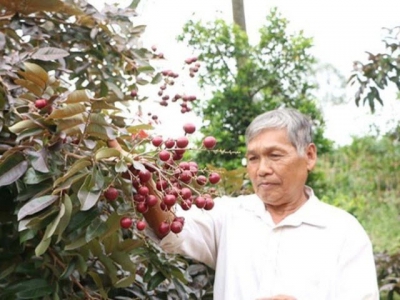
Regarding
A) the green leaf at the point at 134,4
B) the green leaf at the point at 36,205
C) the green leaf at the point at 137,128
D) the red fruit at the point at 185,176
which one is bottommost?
the green leaf at the point at 36,205

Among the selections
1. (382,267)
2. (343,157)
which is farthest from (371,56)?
(343,157)

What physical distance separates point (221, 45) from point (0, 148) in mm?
3845

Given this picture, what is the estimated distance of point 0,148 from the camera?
1.32 meters

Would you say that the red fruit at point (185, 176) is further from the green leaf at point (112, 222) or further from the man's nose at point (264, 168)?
the man's nose at point (264, 168)

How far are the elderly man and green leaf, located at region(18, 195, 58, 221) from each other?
1.22ft

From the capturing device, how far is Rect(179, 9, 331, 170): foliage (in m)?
4.86

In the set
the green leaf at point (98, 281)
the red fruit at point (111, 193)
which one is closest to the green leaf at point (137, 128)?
the red fruit at point (111, 193)

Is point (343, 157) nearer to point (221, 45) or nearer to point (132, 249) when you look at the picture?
point (221, 45)

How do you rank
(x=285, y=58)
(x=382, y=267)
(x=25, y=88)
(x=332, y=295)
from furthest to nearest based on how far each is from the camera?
(x=285, y=58) < (x=382, y=267) < (x=332, y=295) < (x=25, y=88)

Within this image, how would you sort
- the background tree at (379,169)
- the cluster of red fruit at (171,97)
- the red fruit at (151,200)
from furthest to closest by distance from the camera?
the background tree at (379,169)
the cluster of red fruit at (171,97)
the red fruit at (151,200)

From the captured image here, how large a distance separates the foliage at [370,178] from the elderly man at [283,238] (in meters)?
4.07

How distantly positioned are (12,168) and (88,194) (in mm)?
152

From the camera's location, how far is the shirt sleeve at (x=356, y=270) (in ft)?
5.00

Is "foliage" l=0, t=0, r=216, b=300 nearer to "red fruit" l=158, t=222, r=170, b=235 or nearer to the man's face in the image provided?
"red fruit" l=158, t=222, r=170, b=235
